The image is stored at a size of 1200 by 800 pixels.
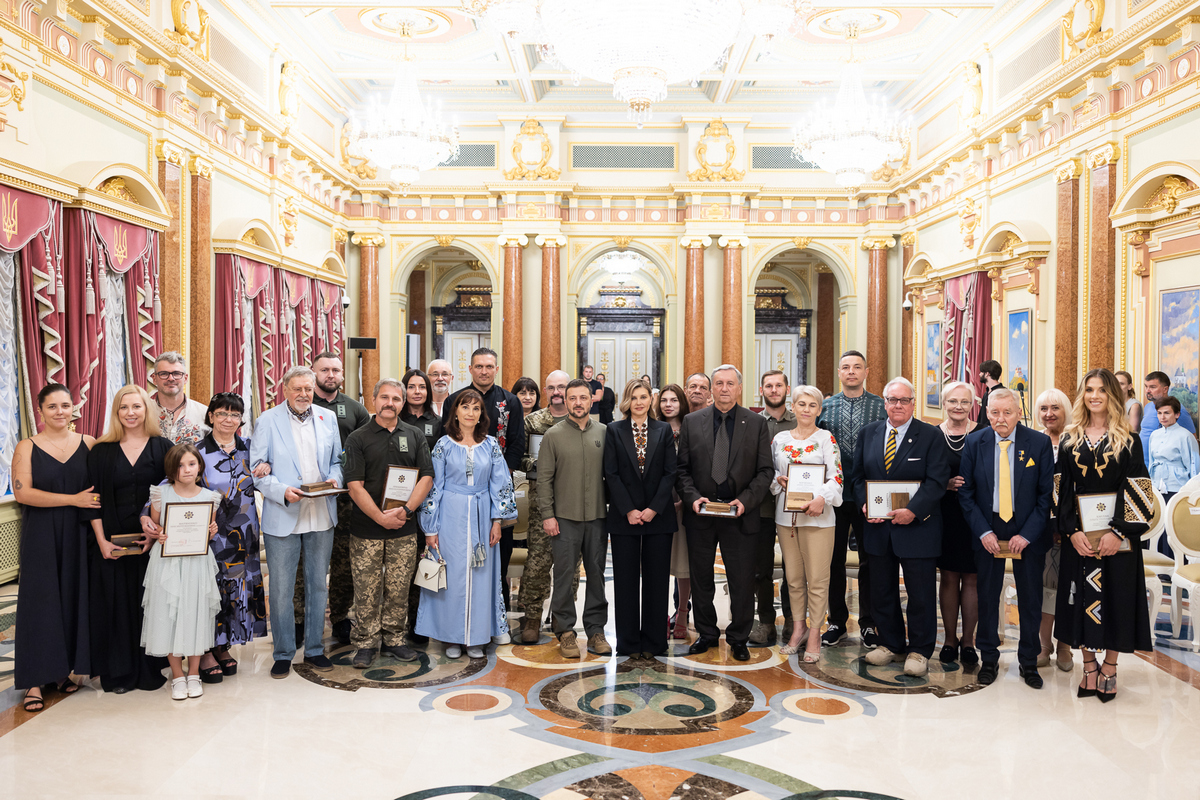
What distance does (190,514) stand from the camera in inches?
158

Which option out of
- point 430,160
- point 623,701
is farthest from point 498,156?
point 623,701

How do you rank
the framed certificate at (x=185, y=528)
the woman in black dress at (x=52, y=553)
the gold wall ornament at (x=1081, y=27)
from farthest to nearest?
the gold wall ornament at (x=1081, y=27), the framed certificate at (x=185, y=528), the woman in black dress at (x=52, y=553)

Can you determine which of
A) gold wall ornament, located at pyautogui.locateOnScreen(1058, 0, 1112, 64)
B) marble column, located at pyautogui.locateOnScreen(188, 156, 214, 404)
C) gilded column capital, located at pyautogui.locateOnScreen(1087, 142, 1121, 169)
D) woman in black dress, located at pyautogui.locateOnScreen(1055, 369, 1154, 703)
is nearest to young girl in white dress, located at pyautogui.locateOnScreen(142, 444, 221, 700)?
woman in black dress, located at pyautogui.locateOnScreen(1055, 369, 1154, 703)

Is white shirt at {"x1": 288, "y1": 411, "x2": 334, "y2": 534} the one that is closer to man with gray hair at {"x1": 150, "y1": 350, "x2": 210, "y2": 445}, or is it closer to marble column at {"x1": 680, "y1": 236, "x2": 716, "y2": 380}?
man with gray hair at {"x1": 150, "y1": 350, "x2": 210, "y2": 445}

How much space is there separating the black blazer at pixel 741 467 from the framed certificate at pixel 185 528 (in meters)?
2.58

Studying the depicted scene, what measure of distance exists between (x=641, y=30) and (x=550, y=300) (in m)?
7.73

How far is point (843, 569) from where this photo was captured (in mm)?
5070

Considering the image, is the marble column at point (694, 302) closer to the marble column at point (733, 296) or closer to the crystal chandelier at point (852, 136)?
the marble column at point (733, 296)

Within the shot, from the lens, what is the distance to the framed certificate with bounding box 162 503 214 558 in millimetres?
3980

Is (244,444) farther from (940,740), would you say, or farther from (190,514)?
(940,740)

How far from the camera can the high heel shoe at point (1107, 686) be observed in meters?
4.12

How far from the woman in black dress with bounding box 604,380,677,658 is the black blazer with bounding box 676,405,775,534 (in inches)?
5.8

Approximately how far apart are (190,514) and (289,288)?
7253 millimetres

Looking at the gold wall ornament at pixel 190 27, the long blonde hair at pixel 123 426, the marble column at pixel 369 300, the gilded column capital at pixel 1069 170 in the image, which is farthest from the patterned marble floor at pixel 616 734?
the marble column at pixel 369 300
